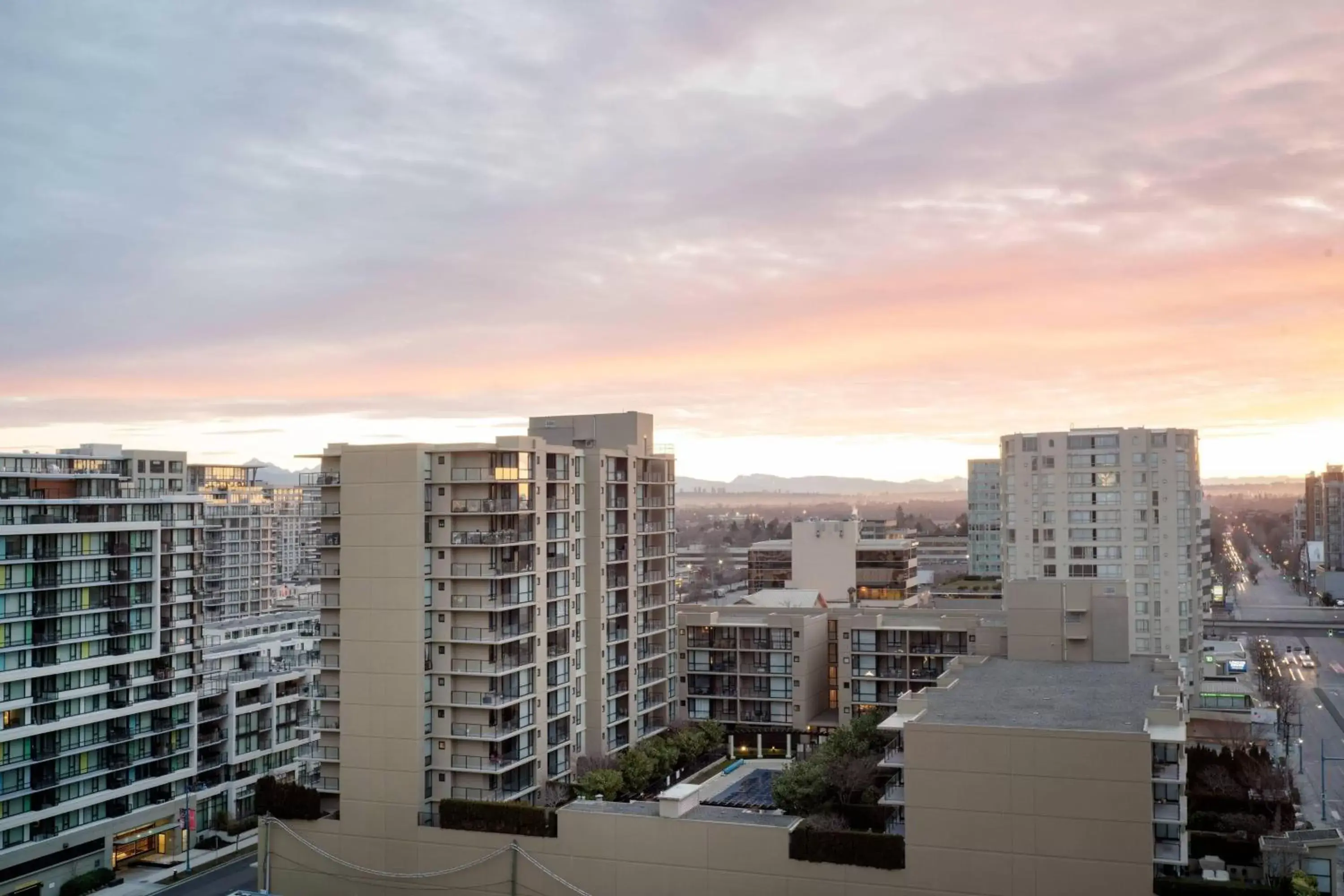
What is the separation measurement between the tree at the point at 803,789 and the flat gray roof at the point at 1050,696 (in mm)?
5060

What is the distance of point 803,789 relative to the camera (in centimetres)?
3881

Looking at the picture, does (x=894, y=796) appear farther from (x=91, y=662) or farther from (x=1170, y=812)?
(x=91, y=662)

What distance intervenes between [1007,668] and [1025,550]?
78.4 feet

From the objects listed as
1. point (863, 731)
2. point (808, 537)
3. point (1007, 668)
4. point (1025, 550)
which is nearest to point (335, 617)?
point (863, 731)

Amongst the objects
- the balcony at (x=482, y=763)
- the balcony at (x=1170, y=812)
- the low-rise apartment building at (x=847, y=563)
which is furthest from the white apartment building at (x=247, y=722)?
the low-rise apartment building at (x=847, y=563)

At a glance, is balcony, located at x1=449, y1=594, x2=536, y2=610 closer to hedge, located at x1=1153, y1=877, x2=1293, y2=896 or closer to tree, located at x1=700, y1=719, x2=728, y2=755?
tree, located at x1=700, y1=719, x2=728, y2=755

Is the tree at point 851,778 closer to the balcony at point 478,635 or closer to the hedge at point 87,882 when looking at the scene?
the balcony at point 478,635

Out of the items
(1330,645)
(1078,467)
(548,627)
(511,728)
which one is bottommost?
(1330,645)

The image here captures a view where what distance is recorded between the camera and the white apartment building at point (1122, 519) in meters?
64.4

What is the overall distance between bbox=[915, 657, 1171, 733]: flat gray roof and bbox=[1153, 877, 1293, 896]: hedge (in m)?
4.57

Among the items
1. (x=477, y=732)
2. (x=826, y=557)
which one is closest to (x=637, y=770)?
(x=477, y=732)

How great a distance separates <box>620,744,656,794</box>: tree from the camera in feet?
147

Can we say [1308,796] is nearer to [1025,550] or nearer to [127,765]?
[1025,550]

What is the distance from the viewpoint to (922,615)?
5725cm
